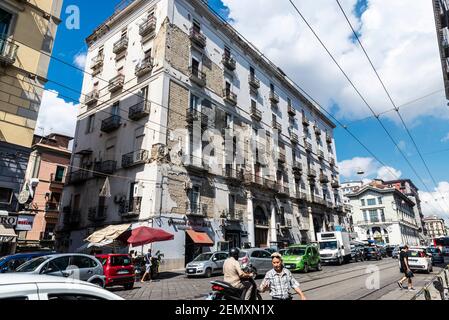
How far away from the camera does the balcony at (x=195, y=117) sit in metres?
24.5

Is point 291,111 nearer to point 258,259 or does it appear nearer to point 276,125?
point 276,125

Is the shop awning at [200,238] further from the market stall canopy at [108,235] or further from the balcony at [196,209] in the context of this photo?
the market stall canopy at [108,235]

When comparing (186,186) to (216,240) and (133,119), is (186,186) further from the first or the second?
(133,119)

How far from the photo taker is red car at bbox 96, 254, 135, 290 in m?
12.3

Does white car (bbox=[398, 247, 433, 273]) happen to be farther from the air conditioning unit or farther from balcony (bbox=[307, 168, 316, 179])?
balcony (bbox=[307, 168, 316, 179])

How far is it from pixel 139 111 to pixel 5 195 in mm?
12123

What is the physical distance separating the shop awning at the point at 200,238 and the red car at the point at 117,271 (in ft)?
27.2

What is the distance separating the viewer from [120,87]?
2689 centimetres

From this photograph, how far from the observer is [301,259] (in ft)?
62.0

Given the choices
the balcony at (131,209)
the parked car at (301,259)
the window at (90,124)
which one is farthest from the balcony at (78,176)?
the parked car at (301,259)

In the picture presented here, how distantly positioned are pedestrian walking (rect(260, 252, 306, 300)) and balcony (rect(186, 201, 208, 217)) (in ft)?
56.7

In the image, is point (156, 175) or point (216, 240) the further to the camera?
point (216, 240)

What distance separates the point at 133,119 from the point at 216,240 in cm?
1207

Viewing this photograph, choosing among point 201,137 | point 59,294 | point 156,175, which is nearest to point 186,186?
point 156,175
